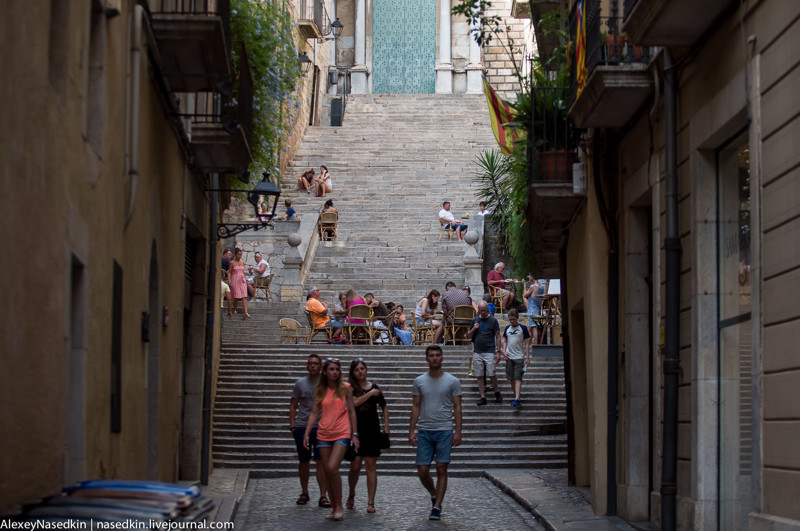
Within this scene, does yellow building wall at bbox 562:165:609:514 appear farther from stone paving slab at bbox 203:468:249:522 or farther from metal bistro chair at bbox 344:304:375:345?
metal bistro chair at bbox 344:304:375:345

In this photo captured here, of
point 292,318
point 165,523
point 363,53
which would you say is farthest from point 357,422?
point 363,53

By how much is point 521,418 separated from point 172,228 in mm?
8398

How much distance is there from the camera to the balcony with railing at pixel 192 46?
38.2 feet

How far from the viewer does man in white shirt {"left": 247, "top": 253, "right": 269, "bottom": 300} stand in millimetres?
28562

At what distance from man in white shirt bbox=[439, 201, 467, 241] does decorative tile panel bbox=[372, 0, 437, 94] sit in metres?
19.9

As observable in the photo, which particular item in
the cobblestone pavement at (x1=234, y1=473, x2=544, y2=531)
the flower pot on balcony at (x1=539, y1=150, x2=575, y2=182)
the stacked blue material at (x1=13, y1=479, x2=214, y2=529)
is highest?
the flower pot on balcony at (x1=539, y1=150, x2=575, y2=182)

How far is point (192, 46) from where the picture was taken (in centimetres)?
1203

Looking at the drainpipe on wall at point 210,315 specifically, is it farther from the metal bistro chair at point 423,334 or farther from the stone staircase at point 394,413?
the metal bistro chair at point 423,334

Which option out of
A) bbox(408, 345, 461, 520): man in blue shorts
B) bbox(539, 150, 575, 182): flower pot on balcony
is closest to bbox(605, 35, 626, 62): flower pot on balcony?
bbox(539, 150, 575, 182): flower pot on balcony

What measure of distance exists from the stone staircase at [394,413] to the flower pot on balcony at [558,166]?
5.22m

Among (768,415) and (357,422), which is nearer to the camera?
(768,415)

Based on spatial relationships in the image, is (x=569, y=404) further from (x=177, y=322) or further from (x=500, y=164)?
(x=500, y=164)

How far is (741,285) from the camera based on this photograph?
9.57 m

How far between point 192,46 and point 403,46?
40.7 meters
